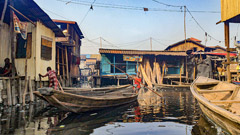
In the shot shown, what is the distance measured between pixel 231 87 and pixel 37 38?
382 inches

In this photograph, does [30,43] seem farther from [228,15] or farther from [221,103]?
[228,15]

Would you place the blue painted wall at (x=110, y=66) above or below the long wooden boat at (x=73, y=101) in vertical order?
above

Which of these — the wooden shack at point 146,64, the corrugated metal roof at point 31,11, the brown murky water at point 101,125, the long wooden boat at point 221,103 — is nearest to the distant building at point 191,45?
the wooden shack at point 146,64

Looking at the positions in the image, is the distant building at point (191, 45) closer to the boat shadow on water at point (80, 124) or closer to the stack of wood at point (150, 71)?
the stack of wood at point (150, 71)

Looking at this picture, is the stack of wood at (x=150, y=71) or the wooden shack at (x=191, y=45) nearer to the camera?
the stack of wood at (x=150, y=71)

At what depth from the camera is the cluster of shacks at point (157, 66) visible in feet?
60.3

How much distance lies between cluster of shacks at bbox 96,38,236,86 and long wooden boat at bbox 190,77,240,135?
10.7 meters

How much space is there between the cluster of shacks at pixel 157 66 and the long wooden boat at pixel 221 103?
10697 mm

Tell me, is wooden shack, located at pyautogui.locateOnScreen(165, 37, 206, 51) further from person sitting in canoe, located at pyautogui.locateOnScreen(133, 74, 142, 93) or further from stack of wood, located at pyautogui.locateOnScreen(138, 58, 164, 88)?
person sitting in canoe, located at pyautogui.locateOnScreen(133, 74, 142, 93)

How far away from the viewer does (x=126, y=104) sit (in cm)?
887

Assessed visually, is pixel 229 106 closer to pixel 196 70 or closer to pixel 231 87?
pixel 231 87

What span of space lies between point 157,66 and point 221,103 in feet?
Result: 48.4

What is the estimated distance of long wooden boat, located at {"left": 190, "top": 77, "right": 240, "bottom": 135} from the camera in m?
3.03

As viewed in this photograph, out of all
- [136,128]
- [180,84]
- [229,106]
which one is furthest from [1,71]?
[180,84]
